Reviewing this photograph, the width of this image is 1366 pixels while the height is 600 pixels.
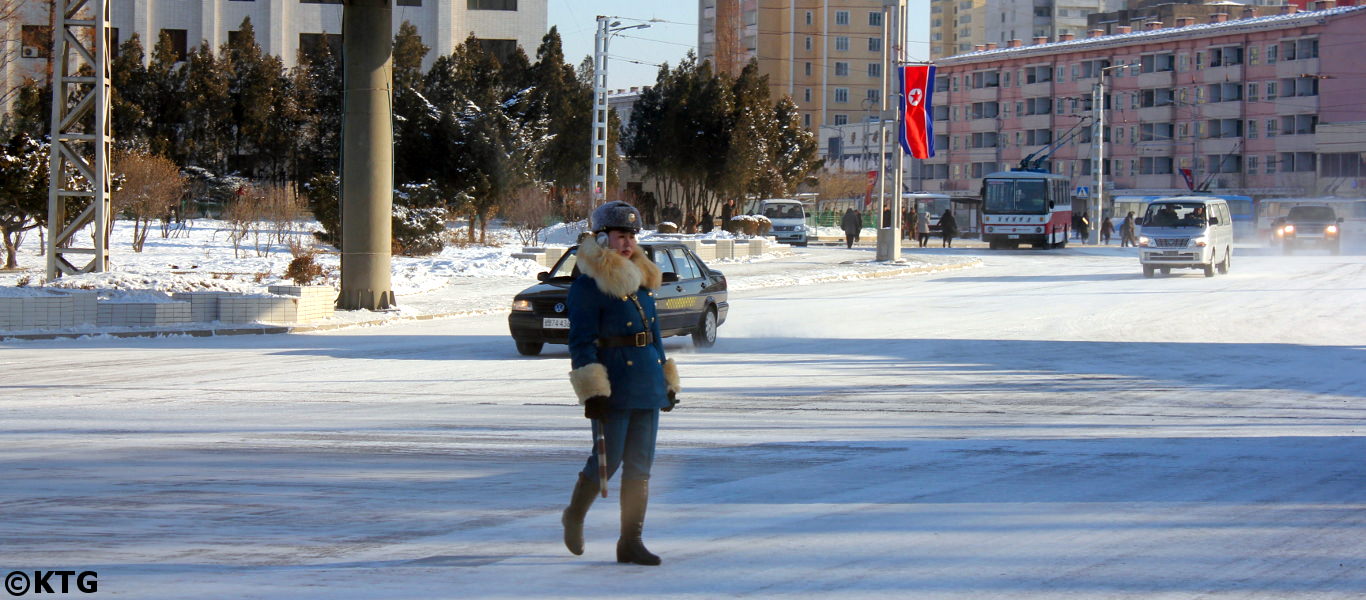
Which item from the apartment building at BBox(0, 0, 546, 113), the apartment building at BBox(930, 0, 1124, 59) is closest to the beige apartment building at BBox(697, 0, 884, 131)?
the apartment building at BBox(930, 0, 1124, 59)

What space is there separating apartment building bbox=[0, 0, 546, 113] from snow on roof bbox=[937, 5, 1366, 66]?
45301 mm

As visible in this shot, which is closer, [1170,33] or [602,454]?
[602,454]

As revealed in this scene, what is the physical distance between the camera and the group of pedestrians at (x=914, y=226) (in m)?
55.0

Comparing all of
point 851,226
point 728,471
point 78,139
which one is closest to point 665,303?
point 728,471

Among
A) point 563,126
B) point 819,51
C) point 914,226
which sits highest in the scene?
point 819,51

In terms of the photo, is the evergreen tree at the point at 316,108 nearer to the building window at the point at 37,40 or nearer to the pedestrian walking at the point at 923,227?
the building window at the point at 37,40

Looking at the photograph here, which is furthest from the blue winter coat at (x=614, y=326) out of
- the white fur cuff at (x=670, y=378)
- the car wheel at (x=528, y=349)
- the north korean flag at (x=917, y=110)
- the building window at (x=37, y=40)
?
the building window at (x=37, y=40)

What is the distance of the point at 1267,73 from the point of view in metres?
88.6

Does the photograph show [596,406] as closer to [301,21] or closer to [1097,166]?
[1097,166]

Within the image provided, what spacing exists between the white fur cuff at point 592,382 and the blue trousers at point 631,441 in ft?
0.59

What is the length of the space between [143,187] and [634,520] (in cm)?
3309

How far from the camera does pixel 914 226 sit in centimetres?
6350

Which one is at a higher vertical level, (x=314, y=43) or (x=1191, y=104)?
(x=314, y=43)

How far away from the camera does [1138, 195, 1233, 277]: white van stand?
109ft
